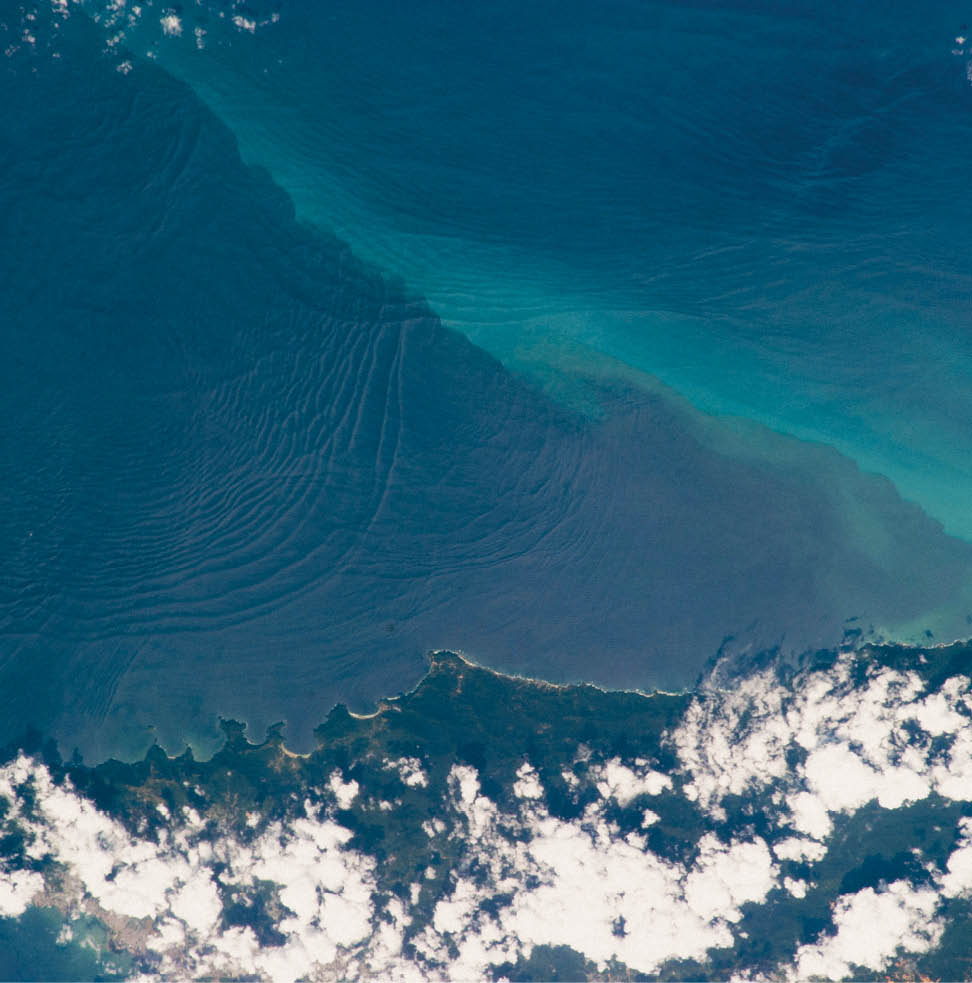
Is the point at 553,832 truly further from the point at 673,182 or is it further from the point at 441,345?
the point at 673,182

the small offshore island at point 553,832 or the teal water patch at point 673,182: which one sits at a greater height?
the teal water patch at point 673,182

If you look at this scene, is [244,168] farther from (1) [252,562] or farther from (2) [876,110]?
(2) [876,110]

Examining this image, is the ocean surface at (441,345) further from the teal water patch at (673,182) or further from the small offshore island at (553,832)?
the small offshore island at (553,832)

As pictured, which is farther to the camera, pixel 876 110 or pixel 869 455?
pixel 869 455

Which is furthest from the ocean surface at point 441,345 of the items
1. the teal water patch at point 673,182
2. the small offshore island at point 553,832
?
the small offshore island at point 553,832

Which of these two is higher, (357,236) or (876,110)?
(876,110)

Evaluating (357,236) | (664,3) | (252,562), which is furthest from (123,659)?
(664,3)

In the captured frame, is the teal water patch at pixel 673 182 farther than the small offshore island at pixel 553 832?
No
